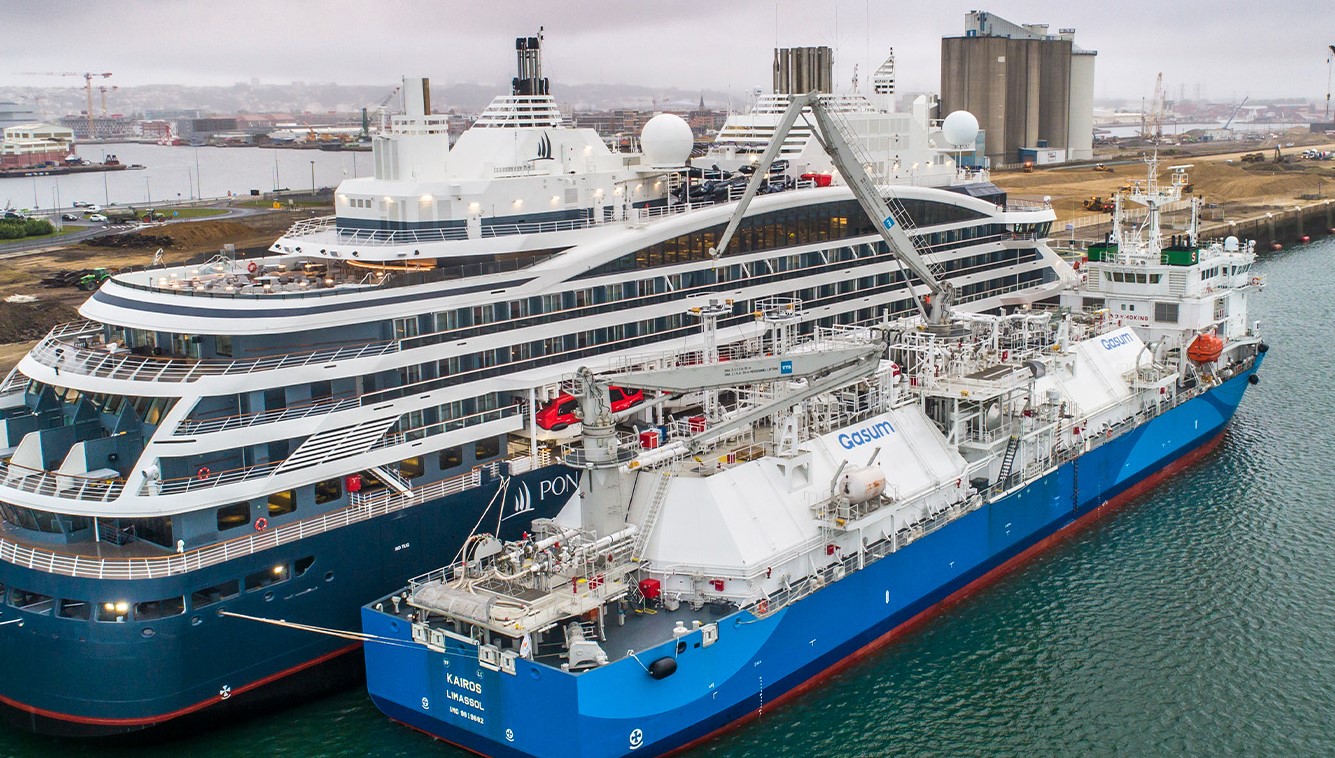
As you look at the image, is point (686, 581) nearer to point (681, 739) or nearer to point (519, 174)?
point (681, 739)

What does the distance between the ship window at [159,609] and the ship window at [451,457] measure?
7271 mm

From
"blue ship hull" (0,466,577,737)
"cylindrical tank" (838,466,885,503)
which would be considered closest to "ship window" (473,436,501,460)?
"blue ship hull" (0,466,577,737)

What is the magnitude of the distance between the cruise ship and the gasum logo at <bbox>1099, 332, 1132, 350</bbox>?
381 inches

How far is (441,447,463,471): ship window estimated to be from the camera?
1163 inches

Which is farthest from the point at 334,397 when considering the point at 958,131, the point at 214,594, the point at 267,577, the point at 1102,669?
the point at 958,131

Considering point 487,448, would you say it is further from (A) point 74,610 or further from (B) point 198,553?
(A) point 74,610

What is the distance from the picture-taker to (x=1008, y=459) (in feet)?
107

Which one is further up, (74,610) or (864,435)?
(864,435)

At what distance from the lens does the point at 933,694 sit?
26516 mm

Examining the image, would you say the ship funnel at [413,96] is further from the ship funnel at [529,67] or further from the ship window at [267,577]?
the ship window at [267,577]

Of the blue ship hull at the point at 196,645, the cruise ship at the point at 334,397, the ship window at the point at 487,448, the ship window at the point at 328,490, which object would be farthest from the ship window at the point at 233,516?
the ship window at the point at 487,448

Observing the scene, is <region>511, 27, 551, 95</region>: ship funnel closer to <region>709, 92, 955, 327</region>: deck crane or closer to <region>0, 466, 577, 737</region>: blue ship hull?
<region>709, 92, 955, 327</region>: deck crane

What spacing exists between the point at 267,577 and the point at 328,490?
2.61 m

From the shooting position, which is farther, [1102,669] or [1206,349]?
[1206,349]
